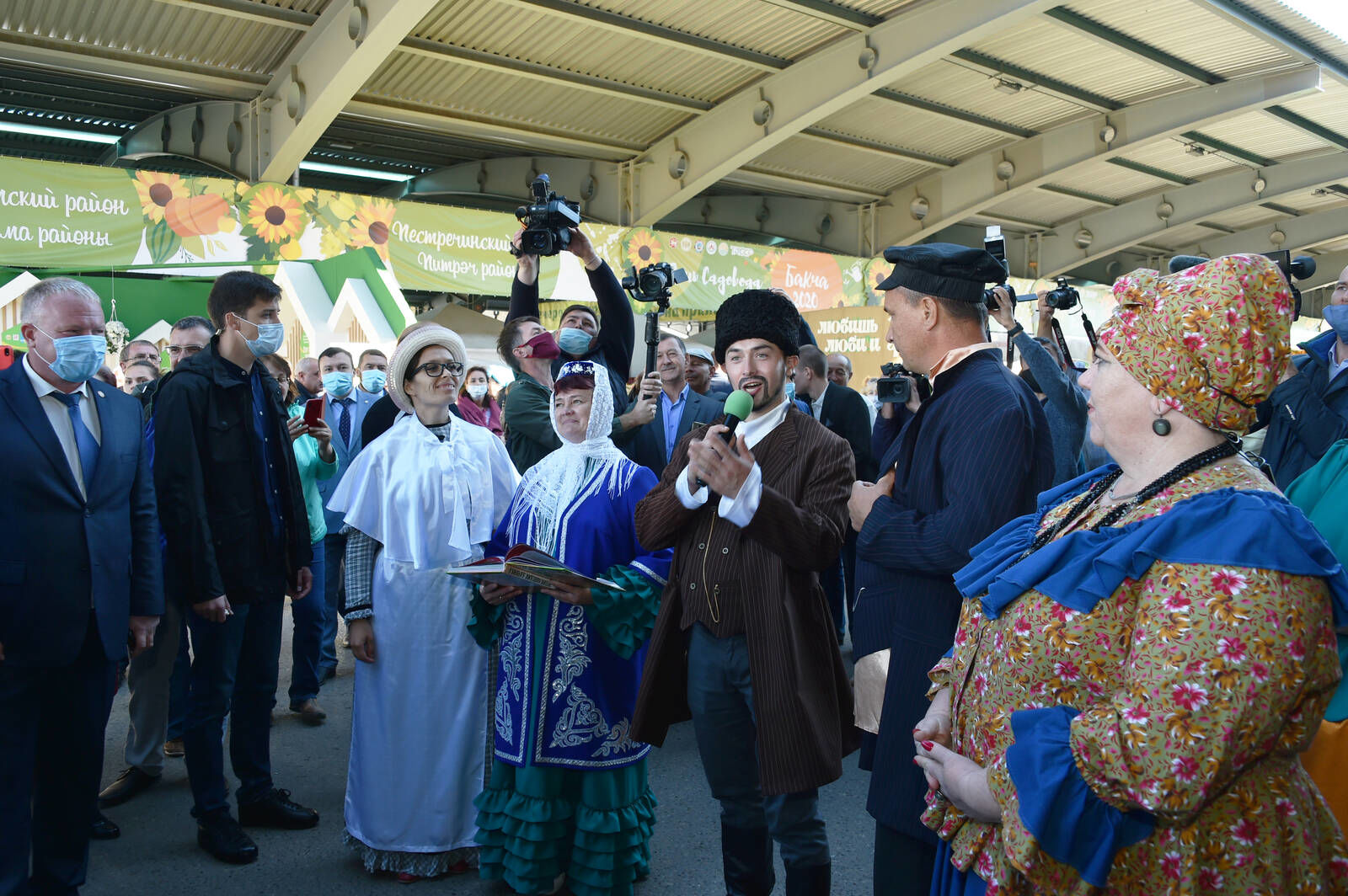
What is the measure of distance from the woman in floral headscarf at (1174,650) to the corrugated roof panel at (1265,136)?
53.8ft

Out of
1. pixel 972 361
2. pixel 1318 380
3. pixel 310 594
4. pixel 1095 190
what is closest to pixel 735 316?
pixel 972 361

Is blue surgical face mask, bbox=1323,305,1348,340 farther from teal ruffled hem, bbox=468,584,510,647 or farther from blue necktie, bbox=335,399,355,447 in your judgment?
blue necktie, bbox=335,399,355,447

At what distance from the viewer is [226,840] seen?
10.9 ft

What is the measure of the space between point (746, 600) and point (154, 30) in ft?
33.6

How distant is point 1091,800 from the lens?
1306mm

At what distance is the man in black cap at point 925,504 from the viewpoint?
196cm

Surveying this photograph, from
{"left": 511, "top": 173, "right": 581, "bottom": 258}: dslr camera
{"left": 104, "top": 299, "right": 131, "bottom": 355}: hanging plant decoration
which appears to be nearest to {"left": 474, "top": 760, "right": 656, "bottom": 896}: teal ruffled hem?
{"left": 511, "top": 173, "right": 581, "bottom": 258}: dslr camera

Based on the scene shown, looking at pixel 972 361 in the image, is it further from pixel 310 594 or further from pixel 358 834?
pixel 310 594

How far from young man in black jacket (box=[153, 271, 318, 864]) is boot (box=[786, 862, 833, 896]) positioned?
2.02 meters

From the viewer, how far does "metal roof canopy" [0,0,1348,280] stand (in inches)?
400

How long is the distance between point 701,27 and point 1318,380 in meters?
9.28

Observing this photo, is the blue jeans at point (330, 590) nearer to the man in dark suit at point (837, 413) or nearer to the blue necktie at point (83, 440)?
the blue necktie at point (83, 440)

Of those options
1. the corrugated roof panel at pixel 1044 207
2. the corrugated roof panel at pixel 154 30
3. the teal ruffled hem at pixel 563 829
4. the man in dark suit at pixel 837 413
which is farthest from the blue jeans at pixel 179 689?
the corrugated roof panel at pixel 1044 207

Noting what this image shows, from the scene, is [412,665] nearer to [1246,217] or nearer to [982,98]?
[982,98]
